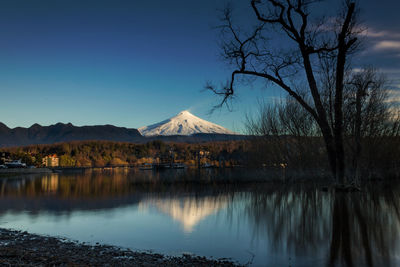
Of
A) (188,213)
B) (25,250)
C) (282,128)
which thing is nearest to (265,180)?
(282,128)

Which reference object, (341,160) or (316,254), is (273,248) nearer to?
(316,254)

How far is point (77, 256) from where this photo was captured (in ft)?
23.2

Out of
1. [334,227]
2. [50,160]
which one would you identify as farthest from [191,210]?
[50,160]

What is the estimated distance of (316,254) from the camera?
7215 millimetres

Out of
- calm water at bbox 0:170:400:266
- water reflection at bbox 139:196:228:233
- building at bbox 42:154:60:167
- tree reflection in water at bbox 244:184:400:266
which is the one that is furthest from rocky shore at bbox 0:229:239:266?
building at bbox 42:154:60:167

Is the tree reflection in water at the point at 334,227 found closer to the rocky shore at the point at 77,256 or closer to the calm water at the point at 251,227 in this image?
the calm water at the point at 251,227

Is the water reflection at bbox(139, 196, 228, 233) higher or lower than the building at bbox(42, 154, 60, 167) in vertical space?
higher

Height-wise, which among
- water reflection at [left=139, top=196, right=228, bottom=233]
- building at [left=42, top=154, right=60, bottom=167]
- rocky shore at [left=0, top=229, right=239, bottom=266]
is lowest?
building at [left=42, top=154, right=60, bottom=167]

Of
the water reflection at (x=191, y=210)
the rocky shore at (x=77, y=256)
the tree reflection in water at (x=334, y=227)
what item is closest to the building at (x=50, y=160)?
the water reflection at (x=191, y=210)

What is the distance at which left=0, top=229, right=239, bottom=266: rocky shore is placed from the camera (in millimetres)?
6492

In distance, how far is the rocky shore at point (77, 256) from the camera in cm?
649

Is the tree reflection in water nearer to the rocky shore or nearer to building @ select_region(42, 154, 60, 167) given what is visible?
the rocky shore

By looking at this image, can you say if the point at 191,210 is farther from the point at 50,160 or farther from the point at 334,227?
the point at 50,160

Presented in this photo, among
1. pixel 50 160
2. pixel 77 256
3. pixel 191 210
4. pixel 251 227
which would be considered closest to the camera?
pixel 77 256
